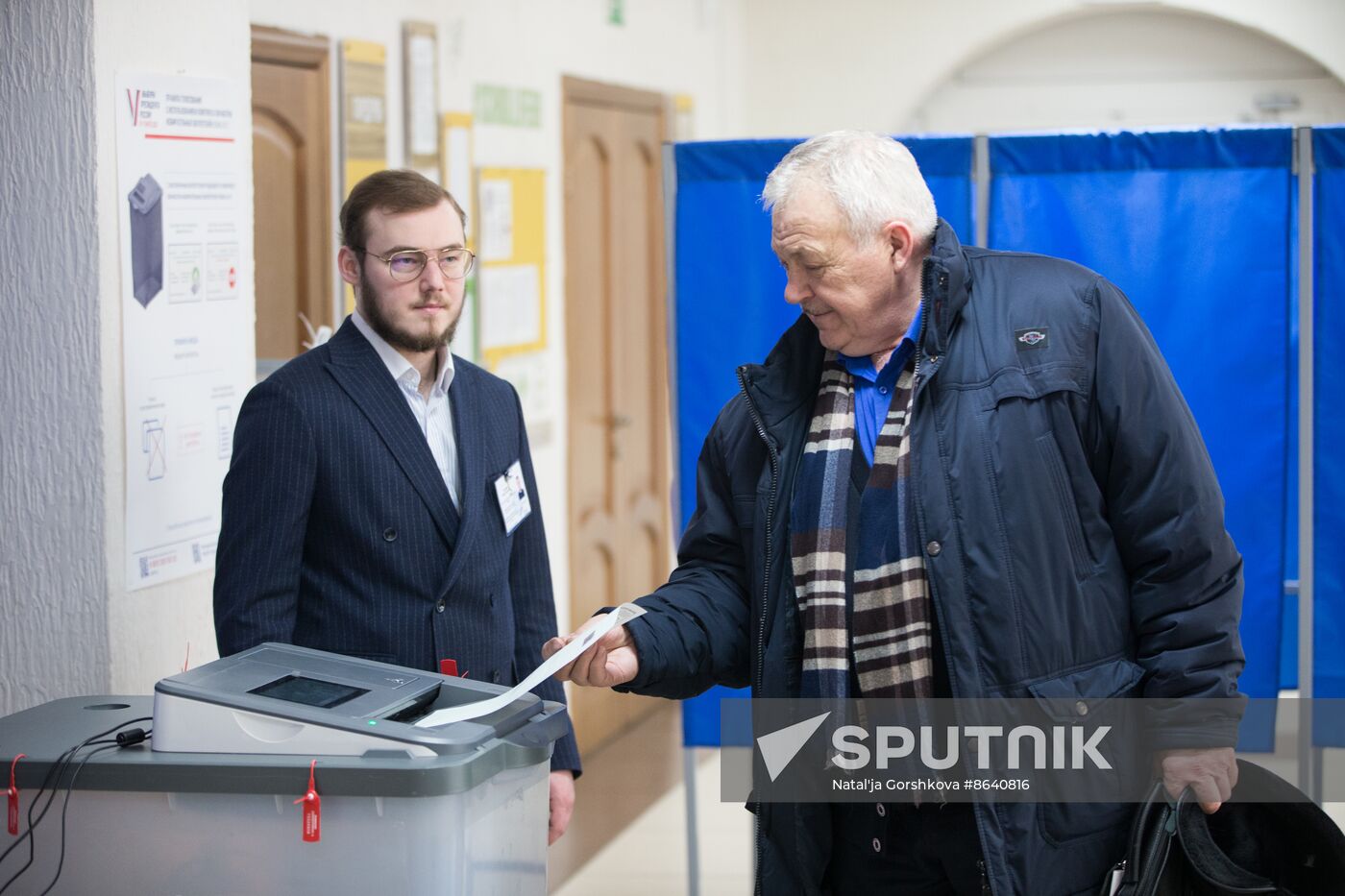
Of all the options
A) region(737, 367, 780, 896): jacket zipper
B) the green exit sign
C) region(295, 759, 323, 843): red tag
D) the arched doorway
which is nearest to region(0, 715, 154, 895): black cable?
region(295, 759, 323, 843): red tag

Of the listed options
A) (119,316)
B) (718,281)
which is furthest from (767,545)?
(718,281)

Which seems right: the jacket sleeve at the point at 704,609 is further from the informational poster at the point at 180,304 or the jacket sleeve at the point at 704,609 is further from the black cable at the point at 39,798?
the informational poster at the point at 180,304

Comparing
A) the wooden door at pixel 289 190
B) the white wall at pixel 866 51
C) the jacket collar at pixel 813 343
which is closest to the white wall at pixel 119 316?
the wooden door at pixel 289 190

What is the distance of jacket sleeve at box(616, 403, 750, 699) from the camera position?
1.97m

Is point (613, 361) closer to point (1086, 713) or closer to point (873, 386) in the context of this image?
point (873, 386)

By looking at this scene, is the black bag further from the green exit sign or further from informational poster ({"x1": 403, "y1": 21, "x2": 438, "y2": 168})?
the green exit sign

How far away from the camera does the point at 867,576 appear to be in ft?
6.08

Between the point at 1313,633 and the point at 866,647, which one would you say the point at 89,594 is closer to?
the point at 866,647

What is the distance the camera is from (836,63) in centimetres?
661

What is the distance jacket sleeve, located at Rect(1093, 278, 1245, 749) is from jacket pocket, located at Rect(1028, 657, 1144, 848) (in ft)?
0.14

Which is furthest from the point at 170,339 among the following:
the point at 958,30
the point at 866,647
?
the point at 958,30

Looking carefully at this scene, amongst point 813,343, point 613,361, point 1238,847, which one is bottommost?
point 1238,847

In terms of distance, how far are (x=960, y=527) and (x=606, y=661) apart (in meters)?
0.46

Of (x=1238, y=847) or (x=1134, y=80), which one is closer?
(x=1238, y=847)
